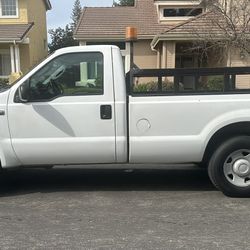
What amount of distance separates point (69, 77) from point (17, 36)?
21118 mm

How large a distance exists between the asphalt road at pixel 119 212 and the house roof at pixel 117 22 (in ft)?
61.5

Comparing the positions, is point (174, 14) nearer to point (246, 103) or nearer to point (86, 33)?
point (86, 33)

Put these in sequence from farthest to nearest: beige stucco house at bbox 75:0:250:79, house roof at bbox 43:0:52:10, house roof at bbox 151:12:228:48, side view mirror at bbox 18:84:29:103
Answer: house roof at bbox 43:0:52:10 < beige stucco house at bbox 75:0:250:79 < house roof at bbox 151:12:228:48 < side view mirror at bbox 18:84:29:103

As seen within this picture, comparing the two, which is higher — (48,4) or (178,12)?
(48,4)

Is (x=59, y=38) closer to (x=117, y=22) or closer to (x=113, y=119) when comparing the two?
(x=117, y=22)

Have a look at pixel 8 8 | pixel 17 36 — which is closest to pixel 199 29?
pixel 17 36

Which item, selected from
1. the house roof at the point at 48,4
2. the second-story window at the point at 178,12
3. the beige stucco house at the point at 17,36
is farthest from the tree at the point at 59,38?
the second-story window at the point at 178,12

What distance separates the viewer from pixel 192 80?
649 cm

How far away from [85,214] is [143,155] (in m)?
1.15

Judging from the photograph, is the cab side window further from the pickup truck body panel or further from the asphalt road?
the asphalt road

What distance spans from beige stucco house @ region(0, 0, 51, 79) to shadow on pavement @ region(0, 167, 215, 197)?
1866 centimetres

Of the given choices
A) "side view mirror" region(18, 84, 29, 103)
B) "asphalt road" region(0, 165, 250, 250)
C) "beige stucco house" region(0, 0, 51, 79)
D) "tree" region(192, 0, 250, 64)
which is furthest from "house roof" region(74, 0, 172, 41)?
"side view mirror" region(18, 84, 29, 103)

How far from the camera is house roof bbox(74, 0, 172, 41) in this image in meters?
25.9

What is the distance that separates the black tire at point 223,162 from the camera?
627cm
